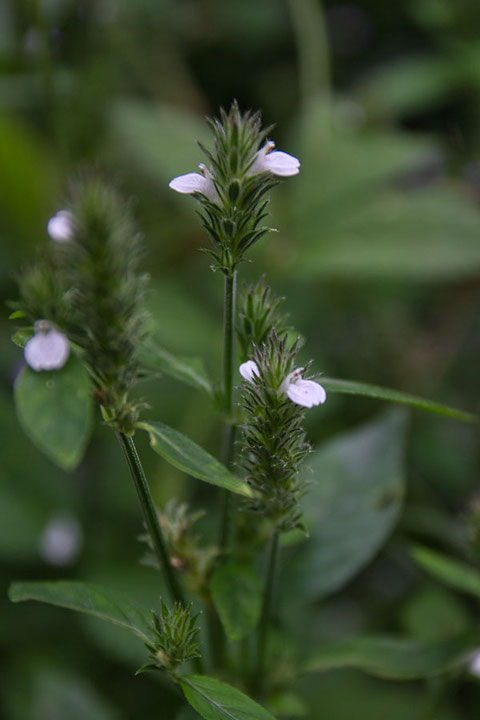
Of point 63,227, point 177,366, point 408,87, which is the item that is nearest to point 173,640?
point 177,366

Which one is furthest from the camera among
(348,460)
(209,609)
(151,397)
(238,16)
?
(238,16)

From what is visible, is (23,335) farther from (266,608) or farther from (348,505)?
(348,505)

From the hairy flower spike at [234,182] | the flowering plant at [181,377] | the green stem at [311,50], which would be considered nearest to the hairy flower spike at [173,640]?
A: the flowering plant at [181,377]

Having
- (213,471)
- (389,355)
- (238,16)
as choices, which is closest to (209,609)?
(213,471)

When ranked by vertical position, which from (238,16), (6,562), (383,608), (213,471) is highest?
(238,16)

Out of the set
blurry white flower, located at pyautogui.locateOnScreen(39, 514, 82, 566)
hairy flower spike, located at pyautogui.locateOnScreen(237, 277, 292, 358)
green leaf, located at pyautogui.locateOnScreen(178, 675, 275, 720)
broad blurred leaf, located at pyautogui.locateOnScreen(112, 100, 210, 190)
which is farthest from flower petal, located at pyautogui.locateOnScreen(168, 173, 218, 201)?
broad blurred leaf, located at pyautogui.locateOnScreen(112, 100, 210, 190)

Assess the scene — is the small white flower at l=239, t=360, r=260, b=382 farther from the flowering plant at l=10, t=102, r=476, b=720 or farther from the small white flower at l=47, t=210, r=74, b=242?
the small white flower at l=47, t=210, r=74, b=242

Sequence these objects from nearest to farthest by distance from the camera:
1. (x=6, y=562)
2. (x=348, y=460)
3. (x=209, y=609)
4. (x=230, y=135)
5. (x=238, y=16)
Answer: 1. (x=230, y=135)
2. (x=209, y=609)
3. (x=348, y=460)
4. (x=6, y=562)
5. (x=238, y=16)

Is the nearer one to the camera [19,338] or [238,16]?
[19,338]

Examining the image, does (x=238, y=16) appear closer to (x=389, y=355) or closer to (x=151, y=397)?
(x=389, y=355)
